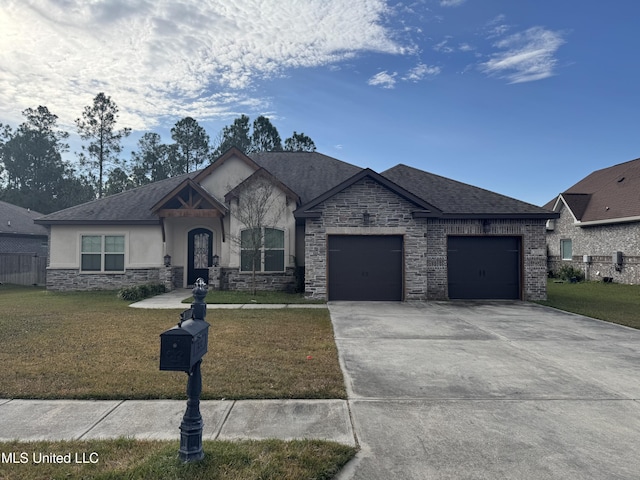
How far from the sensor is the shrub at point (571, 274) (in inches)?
916

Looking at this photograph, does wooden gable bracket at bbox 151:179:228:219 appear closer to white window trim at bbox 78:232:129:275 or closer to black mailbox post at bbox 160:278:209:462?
white window trim at bbox 78:232:129:275

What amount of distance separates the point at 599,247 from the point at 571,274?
86.9 inches

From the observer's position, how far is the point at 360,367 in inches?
240

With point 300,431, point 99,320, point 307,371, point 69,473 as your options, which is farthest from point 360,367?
point 99,320

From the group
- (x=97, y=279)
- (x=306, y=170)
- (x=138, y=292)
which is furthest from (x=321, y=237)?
(x=97, y=279)

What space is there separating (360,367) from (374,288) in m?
7.92

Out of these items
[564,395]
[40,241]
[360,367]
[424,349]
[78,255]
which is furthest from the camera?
[40,241]

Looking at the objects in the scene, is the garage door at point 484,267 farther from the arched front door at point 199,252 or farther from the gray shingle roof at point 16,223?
the gray shingle roof at point 16,223

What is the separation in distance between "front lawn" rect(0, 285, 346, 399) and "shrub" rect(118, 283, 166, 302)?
2740mm

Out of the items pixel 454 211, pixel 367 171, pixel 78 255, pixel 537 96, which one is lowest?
pixel 78 255

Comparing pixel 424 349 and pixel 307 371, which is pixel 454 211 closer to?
pixel 424 349

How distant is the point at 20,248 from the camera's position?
24.2m

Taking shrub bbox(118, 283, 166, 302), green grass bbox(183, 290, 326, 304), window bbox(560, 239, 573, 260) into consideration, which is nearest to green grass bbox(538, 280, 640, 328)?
window bbox(560, 239, 573, 260)

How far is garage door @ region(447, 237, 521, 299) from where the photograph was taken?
1427 centimetres
